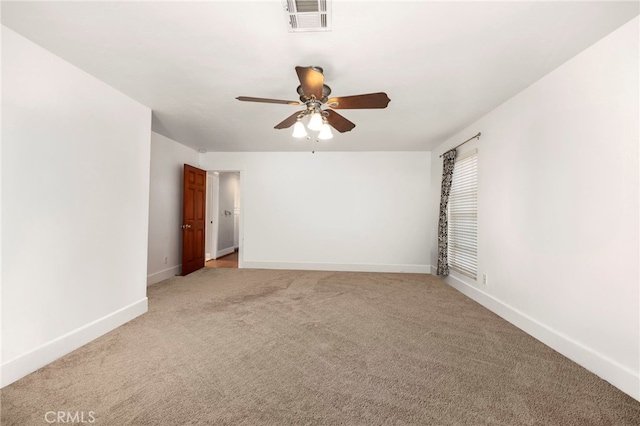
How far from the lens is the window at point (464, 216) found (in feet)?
13.3

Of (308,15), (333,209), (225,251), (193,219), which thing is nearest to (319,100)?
(308,15)

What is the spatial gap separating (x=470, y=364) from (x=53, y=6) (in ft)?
12.4

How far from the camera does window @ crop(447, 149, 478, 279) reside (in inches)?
160

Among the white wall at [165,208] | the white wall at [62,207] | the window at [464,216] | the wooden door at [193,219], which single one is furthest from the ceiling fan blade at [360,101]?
the wooden door at [193,219]

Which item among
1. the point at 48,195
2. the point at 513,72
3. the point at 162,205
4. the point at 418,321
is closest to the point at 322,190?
the point at 162,205

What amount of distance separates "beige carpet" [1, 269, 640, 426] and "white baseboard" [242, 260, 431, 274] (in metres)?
2.30

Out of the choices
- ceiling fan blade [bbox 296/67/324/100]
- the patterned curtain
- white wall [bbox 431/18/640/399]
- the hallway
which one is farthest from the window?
the hallway

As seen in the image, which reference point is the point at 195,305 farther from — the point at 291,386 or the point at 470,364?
the point at 470,364

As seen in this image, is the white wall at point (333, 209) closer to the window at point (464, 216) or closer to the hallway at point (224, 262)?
the hallway at point (224, 262)

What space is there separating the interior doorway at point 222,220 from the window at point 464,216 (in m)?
4.55

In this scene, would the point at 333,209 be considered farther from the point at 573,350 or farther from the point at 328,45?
the point at 573,350

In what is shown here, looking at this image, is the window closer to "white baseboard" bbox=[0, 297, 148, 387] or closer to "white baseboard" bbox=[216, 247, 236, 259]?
"white baseboard" bbox=[0, 297, 148, 387]

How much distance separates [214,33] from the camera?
6.54 feet

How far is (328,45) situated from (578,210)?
2381 mm
